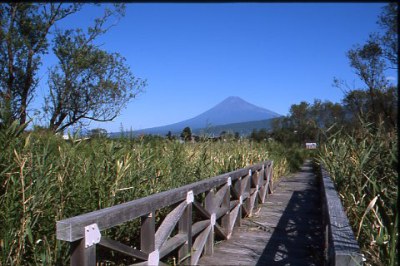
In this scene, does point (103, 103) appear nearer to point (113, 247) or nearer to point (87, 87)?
point (87, 87)

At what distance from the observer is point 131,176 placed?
3.72 meters

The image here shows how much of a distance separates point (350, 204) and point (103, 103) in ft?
44.6

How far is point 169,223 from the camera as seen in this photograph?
3.33 meters

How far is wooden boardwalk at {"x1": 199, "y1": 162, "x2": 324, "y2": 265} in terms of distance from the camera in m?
4.47

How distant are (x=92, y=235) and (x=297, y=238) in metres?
3.96

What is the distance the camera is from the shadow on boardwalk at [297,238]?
4500mm

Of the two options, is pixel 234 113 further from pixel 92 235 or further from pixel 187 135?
pixel 92 235

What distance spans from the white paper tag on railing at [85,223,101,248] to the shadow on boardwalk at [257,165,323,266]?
8.50 feet

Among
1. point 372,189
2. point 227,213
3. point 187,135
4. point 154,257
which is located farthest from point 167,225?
point 187,135

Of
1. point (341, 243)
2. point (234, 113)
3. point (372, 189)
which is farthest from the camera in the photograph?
point (234, 113)

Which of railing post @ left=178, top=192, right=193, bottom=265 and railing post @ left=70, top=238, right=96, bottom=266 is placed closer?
railing post @ left=70, top=238, right=96, bottom=266

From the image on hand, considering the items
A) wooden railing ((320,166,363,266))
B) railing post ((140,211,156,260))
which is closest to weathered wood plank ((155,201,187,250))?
railing post ((140,211,156,260))

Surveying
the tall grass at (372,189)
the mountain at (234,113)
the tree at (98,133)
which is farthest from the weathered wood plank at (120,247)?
the mountain at (234,113)

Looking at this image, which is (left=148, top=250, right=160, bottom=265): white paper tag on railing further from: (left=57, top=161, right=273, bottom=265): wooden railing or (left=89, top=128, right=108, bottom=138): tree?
(left=89, top=128, right=108, bottom=138): tree
